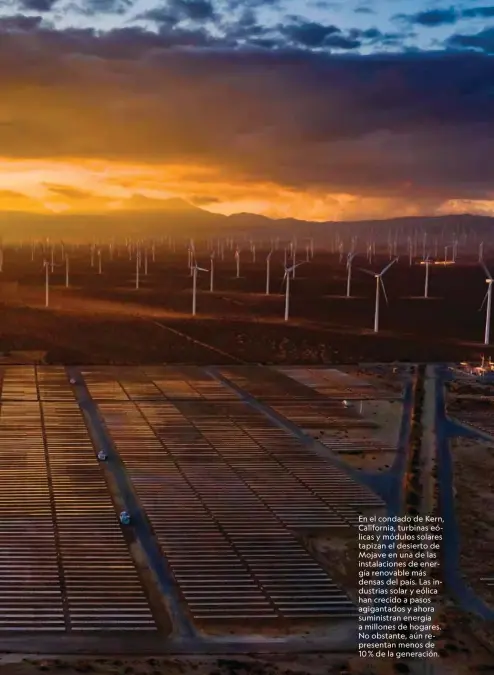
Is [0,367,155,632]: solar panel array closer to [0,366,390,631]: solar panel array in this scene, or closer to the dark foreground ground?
[0,366,390,631]: solar panel array

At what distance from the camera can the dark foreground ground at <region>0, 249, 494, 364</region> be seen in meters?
71.9

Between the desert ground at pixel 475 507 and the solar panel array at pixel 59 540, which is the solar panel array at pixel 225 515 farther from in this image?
the desert ground at pixel 475 507

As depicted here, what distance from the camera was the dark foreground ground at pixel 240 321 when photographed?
71.9 m

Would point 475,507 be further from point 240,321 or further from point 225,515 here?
point 240,321

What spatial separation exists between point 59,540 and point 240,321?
6214cm

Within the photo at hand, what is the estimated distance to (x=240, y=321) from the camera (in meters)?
88.8

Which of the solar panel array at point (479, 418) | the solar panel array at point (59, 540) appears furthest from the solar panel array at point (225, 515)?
the solar panel array at point (479, 418)

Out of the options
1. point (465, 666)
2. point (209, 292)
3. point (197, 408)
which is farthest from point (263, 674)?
point (209, 292)

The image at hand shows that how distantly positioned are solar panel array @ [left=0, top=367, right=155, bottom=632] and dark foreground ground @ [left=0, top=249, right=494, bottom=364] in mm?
27432

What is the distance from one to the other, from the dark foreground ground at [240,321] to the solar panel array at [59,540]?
2743 centimetres

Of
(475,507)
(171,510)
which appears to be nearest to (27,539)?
(171,510)

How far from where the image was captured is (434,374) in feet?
204

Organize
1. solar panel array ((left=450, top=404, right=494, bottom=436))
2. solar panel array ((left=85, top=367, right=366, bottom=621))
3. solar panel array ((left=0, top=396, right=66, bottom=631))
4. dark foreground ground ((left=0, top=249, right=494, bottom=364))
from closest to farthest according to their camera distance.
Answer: solar panel array ((left=0, top=396, right=66, bottom=631)) → solar panel array ((left=85, top=367, right=366, bottom=621)) → solar panel array ((left=450, top=404, right=494, bottom=436)) → dark foreground ground ((left=0, top=249, right=494, bottom=364))

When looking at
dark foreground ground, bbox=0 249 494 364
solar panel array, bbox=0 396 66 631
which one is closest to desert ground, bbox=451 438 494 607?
solar panel array, bbox=0 396 66 631
